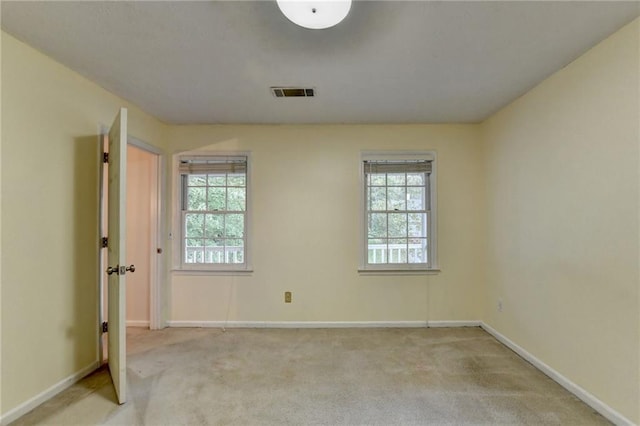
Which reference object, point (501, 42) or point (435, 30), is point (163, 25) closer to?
point (435, 30)

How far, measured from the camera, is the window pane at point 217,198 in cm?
362

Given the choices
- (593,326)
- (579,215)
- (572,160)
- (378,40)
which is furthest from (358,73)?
(593,326)

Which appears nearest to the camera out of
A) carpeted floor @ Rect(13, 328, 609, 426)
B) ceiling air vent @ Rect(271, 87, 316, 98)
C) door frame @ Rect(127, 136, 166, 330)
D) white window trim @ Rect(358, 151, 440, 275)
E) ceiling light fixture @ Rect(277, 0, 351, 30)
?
ceiling light fixture @ Rect(277, 0, 351, 30)

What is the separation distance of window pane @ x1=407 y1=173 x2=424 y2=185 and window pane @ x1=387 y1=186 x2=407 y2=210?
0.42 feet

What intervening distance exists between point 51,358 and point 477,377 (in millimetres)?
3139

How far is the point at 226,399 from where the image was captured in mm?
2096

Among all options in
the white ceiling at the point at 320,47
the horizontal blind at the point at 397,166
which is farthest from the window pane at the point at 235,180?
the horizontal blind at the point at 397,166

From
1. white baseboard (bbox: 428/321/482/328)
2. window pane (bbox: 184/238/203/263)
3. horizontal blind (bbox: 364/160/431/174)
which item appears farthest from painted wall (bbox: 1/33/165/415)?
white baseboard (bbox: 428/321/482/328)

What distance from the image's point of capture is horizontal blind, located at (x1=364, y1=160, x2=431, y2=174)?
3562 millimetres

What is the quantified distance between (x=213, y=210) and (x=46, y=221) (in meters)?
1.65

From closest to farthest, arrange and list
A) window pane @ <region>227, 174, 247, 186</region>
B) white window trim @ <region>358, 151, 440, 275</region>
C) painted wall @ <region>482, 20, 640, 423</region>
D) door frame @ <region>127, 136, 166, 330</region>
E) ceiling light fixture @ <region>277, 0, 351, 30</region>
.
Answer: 1. ceiling light fixture @ <region>277, 0, 351, 30</region>
2. painted wall @ <region>482, 20, 640, 423</region>
3. door frame @ <region>127, 136, 166, 330</region>
4. white window trim @ <region>358, 151, 440, 275</region>
5. window pane @ <region>227, 174, 247, 186</region>

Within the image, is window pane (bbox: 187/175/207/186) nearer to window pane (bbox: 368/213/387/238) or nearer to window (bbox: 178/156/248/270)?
window (bbox: 178/156/248/270)

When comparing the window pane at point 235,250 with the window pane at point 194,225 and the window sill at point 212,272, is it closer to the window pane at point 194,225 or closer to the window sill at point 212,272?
the window sill at point 212,272

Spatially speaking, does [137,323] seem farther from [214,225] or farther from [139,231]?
[214,225]
